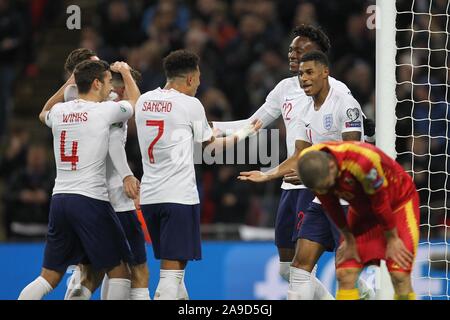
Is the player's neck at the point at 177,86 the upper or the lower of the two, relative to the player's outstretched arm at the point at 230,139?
upper

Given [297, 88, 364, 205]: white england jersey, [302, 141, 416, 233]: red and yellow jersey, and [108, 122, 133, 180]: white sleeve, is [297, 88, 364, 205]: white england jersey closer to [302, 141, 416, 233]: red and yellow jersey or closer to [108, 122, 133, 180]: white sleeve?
[302, 141, 416, 233]: red and yellow jersey

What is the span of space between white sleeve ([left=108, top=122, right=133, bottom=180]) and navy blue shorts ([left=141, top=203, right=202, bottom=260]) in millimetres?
338

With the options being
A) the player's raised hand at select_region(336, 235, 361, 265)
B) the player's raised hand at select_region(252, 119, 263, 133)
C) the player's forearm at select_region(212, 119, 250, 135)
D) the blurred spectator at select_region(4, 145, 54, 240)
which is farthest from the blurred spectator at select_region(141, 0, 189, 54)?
the player's raised hand at select_region(336, 235, 361, 265)

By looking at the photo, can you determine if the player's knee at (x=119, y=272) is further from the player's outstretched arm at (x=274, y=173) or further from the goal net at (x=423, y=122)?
the goal net at (x=423, y=122)

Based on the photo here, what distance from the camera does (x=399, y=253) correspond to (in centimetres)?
668

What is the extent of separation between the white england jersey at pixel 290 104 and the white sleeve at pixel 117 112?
1440 millimetres

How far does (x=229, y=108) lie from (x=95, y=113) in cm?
591

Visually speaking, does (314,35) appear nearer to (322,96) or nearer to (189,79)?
(322,96)

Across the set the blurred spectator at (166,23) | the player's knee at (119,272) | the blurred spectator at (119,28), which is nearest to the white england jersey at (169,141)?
the player's knee at (119,272)

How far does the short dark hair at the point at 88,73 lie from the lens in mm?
7871

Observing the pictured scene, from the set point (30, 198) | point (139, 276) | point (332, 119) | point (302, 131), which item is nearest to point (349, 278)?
point (332, 119)

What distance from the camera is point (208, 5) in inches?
588

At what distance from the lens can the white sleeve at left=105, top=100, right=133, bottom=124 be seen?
7.81 m
